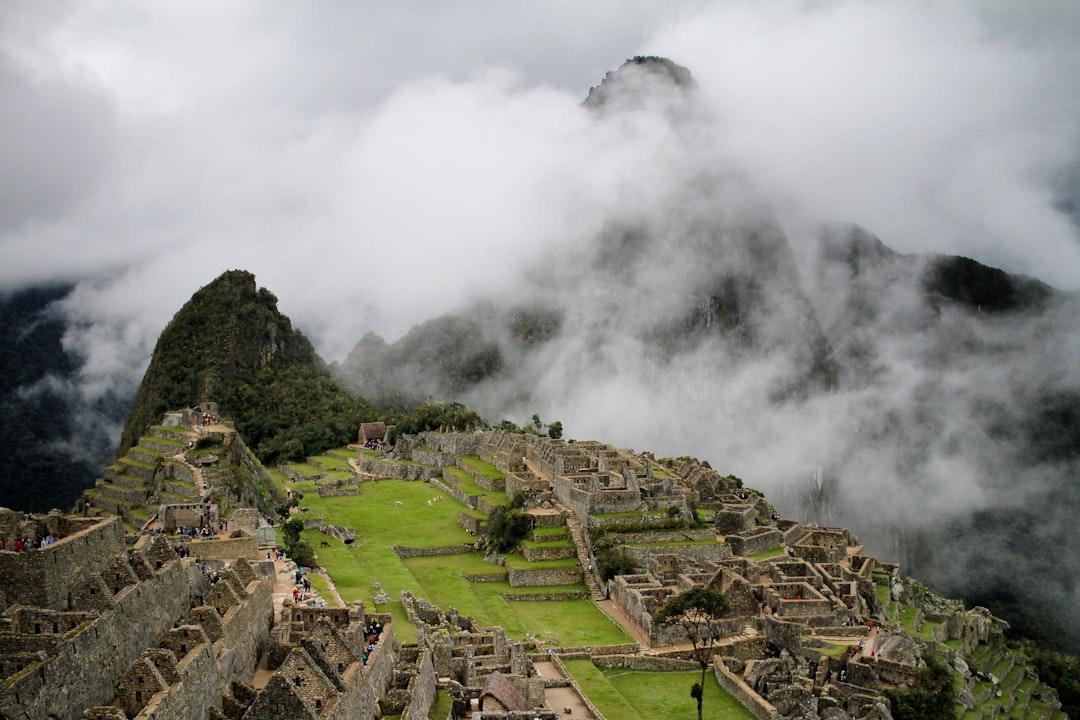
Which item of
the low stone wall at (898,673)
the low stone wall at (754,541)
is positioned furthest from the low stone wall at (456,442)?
the low stone wall at (898,673)

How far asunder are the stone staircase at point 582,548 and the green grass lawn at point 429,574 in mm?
576

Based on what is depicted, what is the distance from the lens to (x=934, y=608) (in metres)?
47.6

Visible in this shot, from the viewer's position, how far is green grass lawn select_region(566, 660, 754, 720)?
3052 cm

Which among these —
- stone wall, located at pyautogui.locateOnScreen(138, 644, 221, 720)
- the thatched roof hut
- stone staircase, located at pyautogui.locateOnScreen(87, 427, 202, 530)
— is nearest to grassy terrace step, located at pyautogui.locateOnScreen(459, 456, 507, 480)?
stone staircase, located at pyautogui.locateOnScreen(87, 427, 202, 530)

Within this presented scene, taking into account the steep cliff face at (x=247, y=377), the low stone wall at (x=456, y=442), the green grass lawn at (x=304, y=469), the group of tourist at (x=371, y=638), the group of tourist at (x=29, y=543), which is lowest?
the group of tourist at (x=371, y=638)

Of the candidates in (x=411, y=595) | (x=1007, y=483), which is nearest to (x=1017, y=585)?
(x=1007, y=483)

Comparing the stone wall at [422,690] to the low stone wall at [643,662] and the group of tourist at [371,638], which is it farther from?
the low stone wall at [643,662]

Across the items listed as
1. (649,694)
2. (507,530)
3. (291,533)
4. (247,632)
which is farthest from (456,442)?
(247,632)

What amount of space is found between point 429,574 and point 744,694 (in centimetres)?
1484

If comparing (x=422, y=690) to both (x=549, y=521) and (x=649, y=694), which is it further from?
(x=549, y=521)

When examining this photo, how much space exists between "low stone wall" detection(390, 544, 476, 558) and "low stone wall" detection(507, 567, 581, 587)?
148 inches

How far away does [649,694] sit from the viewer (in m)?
Answer: 32.3

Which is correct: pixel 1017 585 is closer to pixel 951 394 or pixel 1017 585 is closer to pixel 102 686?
pixel 951 394

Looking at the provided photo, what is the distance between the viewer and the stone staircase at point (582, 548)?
4209 centimetres
